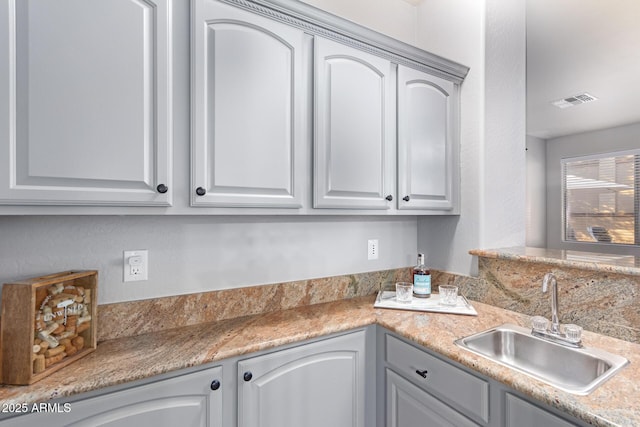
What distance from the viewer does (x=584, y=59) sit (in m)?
3.10

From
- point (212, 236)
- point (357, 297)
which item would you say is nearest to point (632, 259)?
point (357, 297)

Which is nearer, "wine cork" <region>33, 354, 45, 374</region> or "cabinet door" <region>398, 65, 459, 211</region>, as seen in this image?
"wine cork" <region>33, 354, 45, 374</region>

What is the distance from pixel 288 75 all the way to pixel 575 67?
11.3 ft

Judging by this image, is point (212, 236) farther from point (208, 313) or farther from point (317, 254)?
point (317, 254)

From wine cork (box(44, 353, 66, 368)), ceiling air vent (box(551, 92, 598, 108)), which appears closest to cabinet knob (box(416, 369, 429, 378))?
wine cork (box(44, 353, 66, 368))

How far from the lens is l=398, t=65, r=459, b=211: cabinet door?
1.64 m

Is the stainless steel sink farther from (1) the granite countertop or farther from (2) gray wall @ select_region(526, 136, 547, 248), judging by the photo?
(2) gray wall @ select_region(526, 136, 547, 248)

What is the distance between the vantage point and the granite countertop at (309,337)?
865mm

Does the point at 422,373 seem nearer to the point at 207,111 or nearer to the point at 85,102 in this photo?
the point at 207,111

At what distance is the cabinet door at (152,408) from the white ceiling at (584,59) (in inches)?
119

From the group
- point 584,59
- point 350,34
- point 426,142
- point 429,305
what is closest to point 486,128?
point 426,142

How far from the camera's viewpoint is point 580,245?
5.42 metres

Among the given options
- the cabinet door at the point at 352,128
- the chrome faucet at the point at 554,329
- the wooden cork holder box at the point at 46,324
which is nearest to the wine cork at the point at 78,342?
the wooden cork holder box at the point at 46,324

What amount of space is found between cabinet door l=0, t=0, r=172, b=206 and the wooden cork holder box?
0.27m
